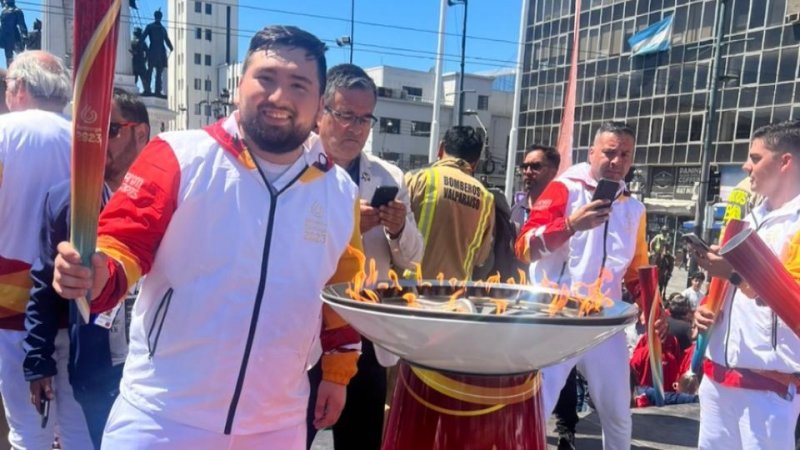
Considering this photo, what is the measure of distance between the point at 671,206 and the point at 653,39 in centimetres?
882

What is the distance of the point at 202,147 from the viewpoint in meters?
1.76

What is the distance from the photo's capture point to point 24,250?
2.55 meters

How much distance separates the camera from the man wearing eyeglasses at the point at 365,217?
2609 mm

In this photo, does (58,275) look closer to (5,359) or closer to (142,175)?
(142,175)

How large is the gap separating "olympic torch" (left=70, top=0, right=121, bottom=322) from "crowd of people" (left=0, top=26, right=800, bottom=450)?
0.47 ft

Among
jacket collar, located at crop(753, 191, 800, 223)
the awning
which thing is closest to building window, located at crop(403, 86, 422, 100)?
the awning

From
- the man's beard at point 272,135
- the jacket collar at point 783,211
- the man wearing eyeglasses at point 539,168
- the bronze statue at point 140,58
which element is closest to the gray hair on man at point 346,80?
the man's beard at point 272,135

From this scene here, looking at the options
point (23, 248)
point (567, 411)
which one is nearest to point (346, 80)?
point (23, 248)

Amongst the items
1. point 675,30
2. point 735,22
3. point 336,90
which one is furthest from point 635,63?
point 336,90

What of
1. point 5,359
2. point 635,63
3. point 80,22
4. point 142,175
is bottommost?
point 5,359

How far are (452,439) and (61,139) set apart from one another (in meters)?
2.09

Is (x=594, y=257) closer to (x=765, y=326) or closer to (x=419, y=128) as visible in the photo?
(x=765, y=326)

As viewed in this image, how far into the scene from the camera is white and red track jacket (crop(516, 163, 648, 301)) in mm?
3529

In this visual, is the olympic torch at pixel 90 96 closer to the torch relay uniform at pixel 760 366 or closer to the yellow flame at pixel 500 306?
the yellow flame at pixel 500 306
